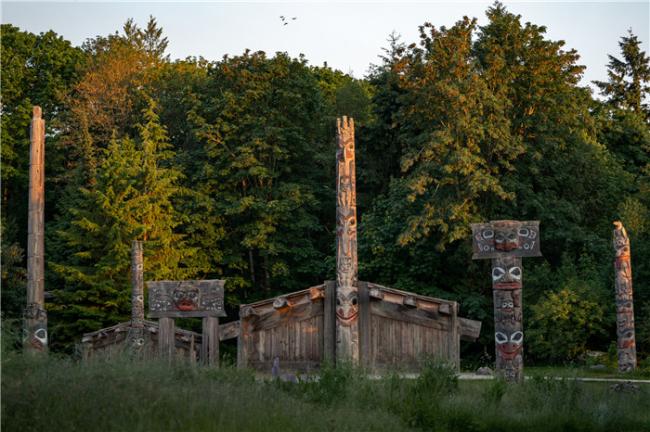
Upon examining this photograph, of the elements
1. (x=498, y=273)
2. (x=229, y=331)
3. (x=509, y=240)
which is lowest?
(x=229, y=331)

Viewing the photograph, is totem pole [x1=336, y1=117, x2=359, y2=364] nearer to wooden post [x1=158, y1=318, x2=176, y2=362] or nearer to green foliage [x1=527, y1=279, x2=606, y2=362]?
wooden post [x1=158, y1=318, x2=176, y2=362]

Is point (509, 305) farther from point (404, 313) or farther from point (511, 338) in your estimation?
point (404, 313)

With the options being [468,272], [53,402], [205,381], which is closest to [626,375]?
[468,272]

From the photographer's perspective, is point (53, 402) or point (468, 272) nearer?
point (53, 402)

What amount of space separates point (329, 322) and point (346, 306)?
3862mm

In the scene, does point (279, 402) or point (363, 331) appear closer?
point (279, 402)

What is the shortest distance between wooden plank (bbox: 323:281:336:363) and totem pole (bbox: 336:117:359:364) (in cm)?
254

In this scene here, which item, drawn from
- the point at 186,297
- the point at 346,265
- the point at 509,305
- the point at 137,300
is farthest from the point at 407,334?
the point at 137,300

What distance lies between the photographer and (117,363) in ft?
40.9

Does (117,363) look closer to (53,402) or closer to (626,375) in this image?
(53,402)

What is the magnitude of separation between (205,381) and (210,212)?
2388 centimetres

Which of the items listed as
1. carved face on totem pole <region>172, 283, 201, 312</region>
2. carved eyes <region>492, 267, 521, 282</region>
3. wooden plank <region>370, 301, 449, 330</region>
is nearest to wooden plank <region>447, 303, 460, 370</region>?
wooden plank <region>370, 301, 449, 330</region>

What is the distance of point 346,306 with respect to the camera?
1973cm

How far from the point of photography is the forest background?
3031cm
